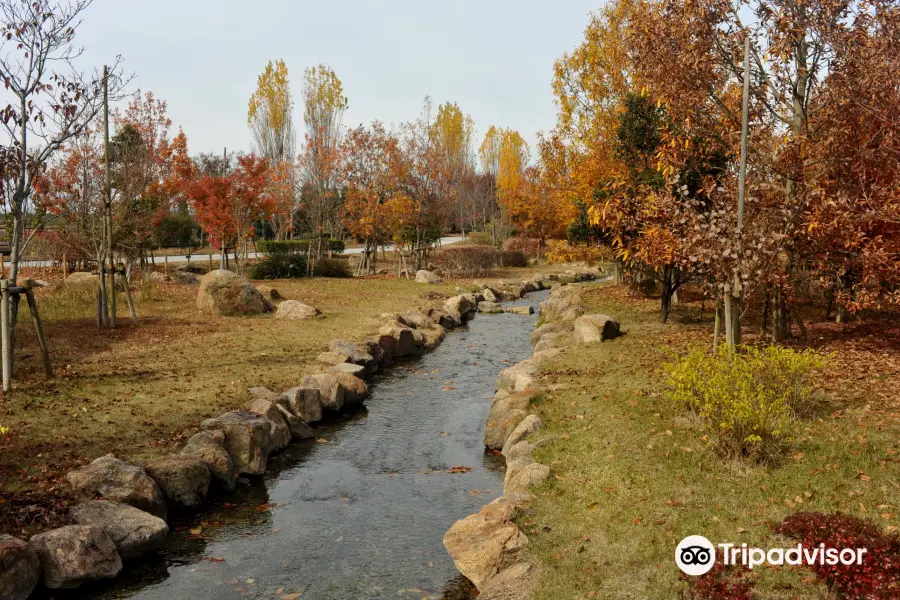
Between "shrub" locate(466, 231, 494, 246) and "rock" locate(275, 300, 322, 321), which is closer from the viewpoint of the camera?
"rock" locate(275, 300, 322, 321)


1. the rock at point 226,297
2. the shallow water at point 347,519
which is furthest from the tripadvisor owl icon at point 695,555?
the rock at point 226,297

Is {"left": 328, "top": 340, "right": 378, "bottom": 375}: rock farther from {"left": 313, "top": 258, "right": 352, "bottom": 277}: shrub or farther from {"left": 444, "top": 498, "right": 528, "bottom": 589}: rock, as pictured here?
{"left": 313, "top": 258, "right": 352, "bottom": 277}: shrub

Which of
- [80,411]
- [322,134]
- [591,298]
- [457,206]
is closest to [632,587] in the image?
[80,411]

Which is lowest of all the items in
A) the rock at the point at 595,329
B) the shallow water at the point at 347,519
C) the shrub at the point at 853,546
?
the shallow water at the point at 347,519

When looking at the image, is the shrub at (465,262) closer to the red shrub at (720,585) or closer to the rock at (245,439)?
the rock at (245,439)

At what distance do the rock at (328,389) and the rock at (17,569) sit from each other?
6.34m

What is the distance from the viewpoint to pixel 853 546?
18.0 ft

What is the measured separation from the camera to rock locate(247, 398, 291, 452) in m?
10.8

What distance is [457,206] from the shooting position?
66.7 metres

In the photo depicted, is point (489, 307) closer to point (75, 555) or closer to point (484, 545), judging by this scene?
point (484, 545)

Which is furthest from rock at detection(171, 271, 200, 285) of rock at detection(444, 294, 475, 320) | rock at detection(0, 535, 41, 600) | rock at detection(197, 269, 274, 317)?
rock at detection(0, 535, 41, 600)

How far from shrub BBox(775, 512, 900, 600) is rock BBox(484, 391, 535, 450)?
509cm

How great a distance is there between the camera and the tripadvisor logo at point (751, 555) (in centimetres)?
542

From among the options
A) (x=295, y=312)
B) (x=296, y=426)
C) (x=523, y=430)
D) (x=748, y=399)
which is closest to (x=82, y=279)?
(x=295, y=312)
